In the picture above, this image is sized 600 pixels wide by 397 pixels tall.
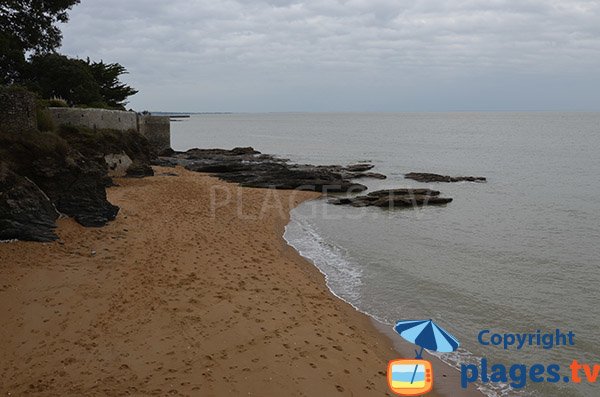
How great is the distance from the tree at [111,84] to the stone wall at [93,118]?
448 inches

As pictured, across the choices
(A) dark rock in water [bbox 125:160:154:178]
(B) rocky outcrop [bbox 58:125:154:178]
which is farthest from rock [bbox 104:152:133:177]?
(A) dark rock in water [bbox 125:160:154:178]

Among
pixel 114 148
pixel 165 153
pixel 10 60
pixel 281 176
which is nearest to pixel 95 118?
pixel 114 148

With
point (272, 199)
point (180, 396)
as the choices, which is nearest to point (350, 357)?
point (180, 396)

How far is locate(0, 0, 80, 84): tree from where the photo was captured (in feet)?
75.4

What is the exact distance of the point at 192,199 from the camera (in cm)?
2155

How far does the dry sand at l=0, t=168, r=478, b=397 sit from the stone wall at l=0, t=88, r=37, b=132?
9.73ft

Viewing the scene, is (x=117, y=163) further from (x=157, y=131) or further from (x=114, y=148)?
(x=157, y=131)

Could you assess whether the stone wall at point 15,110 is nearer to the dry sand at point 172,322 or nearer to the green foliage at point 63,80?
the dry sand at point 172,322

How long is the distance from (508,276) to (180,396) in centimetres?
1075

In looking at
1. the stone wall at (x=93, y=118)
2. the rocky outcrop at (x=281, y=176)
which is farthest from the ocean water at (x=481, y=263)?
the stone wall at (x=93, y=118)

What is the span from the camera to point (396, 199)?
24688 millimetres

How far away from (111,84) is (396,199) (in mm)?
27630

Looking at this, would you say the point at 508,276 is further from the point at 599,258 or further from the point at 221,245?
the point at 221,245

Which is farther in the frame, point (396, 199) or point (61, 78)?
point (61, 78)
